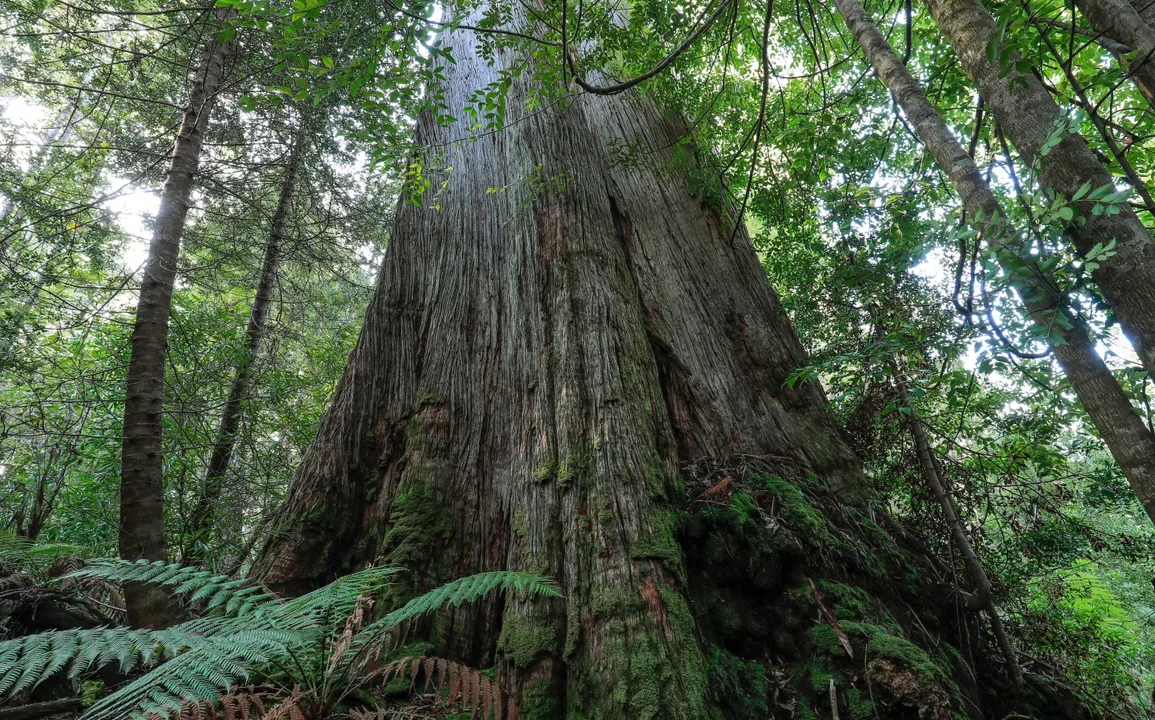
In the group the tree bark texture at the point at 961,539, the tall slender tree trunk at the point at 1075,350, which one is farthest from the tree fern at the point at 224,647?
the tree bark texture at the point at 961,539

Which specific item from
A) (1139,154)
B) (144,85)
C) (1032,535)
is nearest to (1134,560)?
(1032,535)

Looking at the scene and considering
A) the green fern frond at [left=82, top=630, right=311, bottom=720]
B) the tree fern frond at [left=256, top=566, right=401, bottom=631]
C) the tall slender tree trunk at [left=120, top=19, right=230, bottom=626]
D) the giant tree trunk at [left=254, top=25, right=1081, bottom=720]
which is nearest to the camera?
the green fern frond at [left=82, top=630, right=311, bottom=720]

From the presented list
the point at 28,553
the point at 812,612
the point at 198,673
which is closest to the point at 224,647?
the point at 198,673

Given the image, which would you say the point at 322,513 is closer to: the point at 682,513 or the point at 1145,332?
the point at 682,513

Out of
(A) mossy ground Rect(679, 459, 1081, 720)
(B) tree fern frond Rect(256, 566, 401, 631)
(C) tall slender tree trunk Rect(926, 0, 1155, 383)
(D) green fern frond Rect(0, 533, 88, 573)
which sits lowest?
(A) mossy ground Rect(679, 459, 1081, 720)

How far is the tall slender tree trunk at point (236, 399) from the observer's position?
4.07m

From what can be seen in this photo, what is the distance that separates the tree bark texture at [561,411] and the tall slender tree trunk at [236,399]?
1.62 metres

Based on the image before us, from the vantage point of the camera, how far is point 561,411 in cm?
238

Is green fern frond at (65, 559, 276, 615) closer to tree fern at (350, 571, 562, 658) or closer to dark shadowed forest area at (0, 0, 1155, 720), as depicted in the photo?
dark shadowed forest area at (0, 0, 1155, 720)

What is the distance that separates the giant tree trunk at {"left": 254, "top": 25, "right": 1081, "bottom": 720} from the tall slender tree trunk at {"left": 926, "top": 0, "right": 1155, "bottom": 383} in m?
1.22

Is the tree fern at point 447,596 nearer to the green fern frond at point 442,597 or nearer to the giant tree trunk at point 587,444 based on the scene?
the green fern frond at point 442,597

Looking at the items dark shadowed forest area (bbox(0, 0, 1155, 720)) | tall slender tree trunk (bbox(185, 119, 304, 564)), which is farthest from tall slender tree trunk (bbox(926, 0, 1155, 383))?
tall slender tree trunk (bbox(185, 119, 304, 564))

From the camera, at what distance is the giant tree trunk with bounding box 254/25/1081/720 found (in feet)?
5.77

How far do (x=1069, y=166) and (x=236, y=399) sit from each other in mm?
5266
